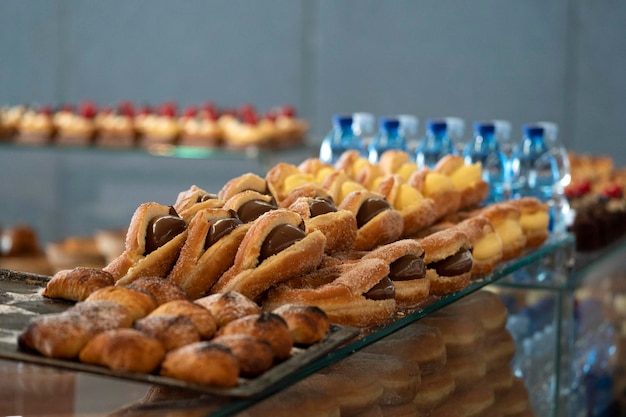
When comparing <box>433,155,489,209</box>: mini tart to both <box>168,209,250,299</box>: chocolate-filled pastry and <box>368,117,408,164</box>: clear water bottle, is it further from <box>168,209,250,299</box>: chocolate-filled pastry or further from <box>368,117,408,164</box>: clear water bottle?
<box>168,209,250,299</box>: chocolate-filled pastry

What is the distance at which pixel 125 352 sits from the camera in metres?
1.06

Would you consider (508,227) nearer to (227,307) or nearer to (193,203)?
(193,203)

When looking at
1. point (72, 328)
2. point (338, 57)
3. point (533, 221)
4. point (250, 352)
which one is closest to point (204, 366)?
point (250, 352)

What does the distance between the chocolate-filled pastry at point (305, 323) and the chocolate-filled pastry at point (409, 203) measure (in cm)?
70

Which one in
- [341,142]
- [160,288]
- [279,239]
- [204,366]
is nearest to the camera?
[204,366]

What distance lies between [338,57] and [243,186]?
18.5 feet

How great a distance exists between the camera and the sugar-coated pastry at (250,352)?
3.56ft

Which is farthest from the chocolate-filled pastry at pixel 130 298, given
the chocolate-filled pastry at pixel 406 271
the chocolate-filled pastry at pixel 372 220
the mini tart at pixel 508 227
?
the mini tart at pixel 508 227

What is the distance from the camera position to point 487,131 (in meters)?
2.95

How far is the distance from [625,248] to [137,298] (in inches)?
87.2

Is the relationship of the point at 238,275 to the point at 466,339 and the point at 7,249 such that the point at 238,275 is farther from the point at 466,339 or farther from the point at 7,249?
the point at 7,249

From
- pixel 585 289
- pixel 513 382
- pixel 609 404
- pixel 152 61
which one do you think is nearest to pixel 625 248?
pixel 585 289

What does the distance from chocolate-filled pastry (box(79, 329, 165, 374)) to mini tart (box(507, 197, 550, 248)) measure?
1.37 metres

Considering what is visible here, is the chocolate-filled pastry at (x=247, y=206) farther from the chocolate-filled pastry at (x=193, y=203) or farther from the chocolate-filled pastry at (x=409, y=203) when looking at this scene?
the chocolate-filled pastry at (x=409, y=203)
